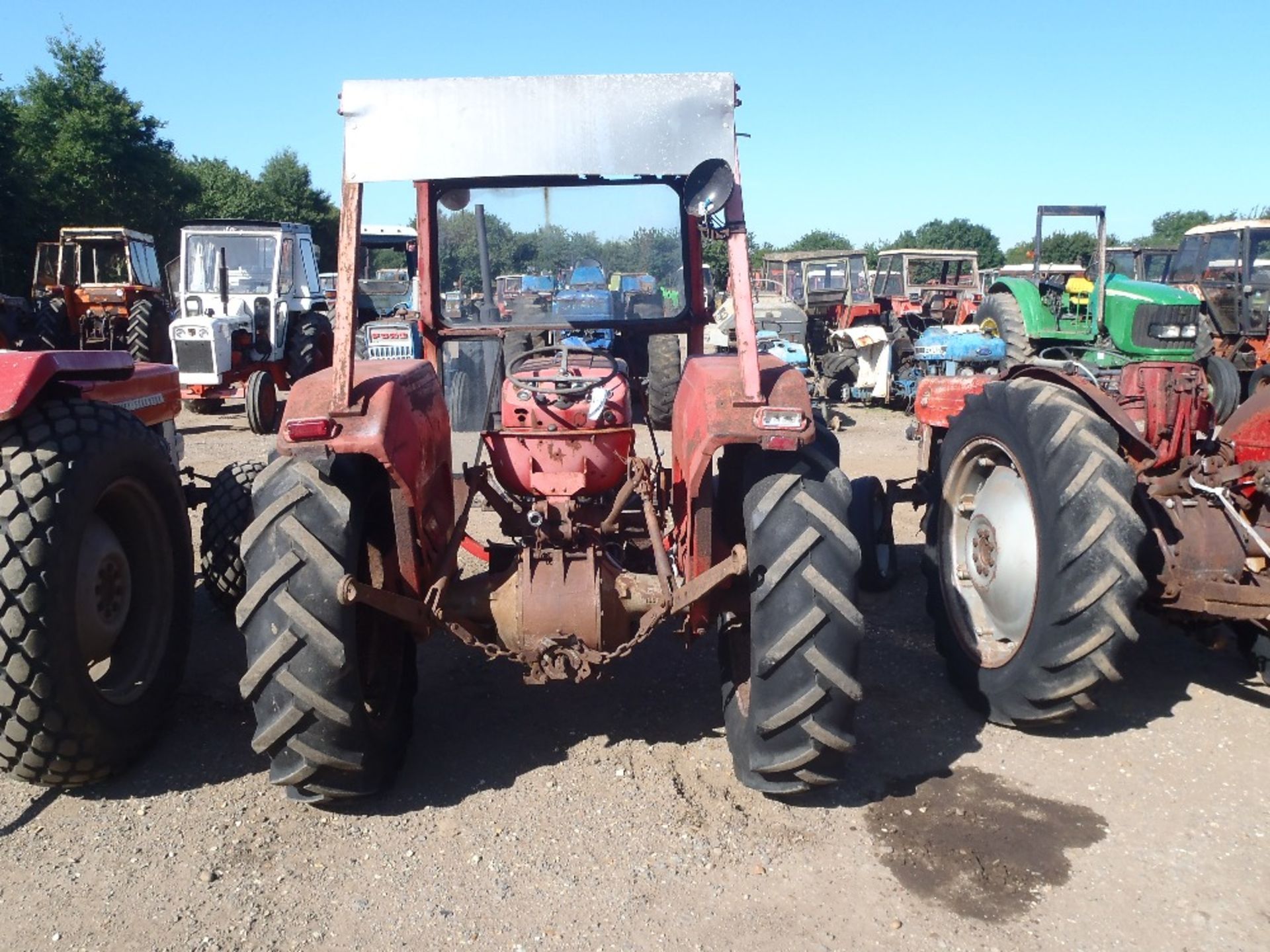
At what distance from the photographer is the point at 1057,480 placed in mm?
3434

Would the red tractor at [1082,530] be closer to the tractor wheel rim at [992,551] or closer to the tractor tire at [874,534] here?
the tractor wheel rim at [992,551]

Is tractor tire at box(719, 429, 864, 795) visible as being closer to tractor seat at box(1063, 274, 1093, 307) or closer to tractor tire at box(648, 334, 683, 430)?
tractor tire at box(648, 334, 683, 430)

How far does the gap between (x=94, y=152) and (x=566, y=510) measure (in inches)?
1095

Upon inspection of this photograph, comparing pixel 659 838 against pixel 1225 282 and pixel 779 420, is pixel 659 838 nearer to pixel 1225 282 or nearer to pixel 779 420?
pixel 779 420

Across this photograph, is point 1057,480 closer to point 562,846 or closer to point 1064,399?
point 1064,399

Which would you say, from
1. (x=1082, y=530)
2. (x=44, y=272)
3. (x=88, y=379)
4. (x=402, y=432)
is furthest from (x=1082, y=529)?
(x=44, y=272)

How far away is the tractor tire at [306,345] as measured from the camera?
39.9 feet

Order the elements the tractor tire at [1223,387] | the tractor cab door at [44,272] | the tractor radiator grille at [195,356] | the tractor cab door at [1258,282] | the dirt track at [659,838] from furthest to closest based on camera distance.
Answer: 1. the tractor cab door at [44,272]
2. the tractor cab door at [1258,282]
3. the tractor radiator grille at [195,356]
4. the tractor tire at [1223,387]
5. the dirt track at [659,838]

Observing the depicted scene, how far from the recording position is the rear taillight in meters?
2.97

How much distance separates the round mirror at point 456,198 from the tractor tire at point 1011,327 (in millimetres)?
9009

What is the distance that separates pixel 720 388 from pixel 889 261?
15238 millimetres

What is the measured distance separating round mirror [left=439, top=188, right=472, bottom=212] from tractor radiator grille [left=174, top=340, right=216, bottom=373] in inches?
321

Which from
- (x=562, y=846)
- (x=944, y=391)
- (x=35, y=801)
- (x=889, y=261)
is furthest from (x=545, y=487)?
(x=889, y=261)

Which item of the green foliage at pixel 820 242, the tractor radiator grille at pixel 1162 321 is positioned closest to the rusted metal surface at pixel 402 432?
the tractor radiator grille at pixel 1162 321
